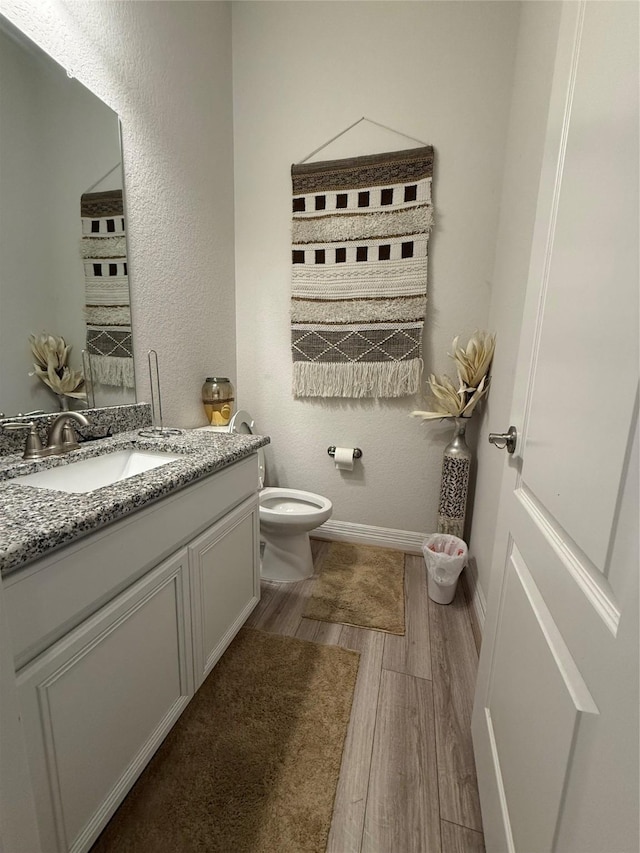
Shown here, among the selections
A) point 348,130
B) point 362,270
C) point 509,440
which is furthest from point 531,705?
point 348,130

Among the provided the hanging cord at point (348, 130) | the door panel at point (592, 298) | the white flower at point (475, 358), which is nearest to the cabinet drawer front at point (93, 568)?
the door panel at point (592, 298)

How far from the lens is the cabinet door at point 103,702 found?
0.62 metres

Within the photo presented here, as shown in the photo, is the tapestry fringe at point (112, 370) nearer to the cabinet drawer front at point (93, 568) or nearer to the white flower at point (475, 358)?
the cabinet drawer front at point (93, 568)

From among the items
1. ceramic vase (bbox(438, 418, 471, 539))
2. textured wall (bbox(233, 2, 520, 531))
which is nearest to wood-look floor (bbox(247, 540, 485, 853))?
ceramic vase (bbox(438, 418, 471, 539))

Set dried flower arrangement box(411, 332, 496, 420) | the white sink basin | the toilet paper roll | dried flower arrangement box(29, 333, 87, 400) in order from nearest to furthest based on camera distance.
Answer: the white sink basin → dried flower arrangement box(29, 333, 87, 400) → dried flower arrangement box(411, 332, 496, 420) → the toilet paper roll

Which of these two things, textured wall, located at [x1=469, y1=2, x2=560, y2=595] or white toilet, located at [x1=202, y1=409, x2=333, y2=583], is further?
white toilet, located at [x1=202, y1=409, x2=333, y2=583]

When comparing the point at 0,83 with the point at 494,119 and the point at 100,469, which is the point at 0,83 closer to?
the point at 100,469

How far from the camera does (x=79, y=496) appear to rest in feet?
2.48

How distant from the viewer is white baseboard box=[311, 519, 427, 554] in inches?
82.8

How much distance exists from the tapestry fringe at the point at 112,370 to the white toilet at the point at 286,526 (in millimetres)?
490

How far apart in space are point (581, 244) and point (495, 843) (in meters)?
1.23

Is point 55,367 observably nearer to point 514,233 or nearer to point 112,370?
point 112,370

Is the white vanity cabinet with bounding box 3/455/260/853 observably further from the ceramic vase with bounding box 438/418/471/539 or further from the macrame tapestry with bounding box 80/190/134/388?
the ceramic vase with bounding box 438/418/471/539

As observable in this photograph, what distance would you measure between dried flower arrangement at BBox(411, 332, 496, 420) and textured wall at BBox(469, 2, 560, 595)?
7 cm
